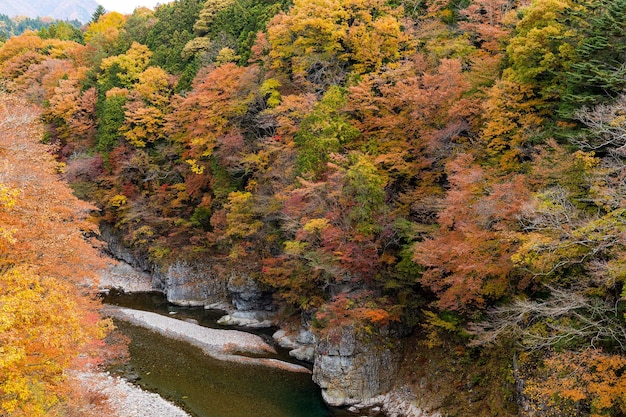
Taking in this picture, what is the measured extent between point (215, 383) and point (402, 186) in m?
11.6

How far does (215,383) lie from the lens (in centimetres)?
1838

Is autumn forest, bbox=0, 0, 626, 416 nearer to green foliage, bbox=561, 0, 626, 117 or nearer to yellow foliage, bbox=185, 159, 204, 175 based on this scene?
green foliage, bbox=561, 0, 626, 117

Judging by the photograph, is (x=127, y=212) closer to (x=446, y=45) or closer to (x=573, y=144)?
(x=446, y=45)

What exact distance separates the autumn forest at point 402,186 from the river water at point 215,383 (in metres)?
2.92

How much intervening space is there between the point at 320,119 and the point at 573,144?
10.9 m

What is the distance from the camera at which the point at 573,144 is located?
41.5 ft

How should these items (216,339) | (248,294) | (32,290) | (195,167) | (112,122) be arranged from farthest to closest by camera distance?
(112,122)
(195,167)
(248,294)
(216,339)
(32,290)

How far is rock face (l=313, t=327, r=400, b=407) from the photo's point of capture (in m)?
16.8

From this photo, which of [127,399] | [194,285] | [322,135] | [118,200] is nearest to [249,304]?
[194,285]

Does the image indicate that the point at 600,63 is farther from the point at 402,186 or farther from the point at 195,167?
the point at 195,167

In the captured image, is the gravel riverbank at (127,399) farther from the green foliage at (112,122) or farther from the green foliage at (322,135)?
the green foliage at (112,122)

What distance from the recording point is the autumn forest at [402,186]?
Answer: 35.0ft

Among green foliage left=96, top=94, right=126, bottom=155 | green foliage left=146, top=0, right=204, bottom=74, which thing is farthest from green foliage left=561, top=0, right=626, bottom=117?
green foliage left=96, top=94, right=126, bottom=155

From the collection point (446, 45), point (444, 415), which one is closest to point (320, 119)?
point (446, 45)
